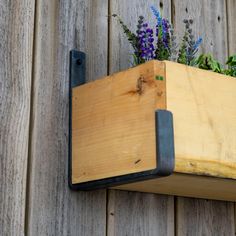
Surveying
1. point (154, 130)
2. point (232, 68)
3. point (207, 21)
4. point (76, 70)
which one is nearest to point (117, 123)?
point (154, 130)

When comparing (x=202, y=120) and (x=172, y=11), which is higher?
(x=172, y=11)

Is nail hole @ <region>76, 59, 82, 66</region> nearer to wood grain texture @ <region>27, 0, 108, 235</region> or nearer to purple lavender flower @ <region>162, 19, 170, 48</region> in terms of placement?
wood grain texture @ <region>27, 0, 108, 235</region>

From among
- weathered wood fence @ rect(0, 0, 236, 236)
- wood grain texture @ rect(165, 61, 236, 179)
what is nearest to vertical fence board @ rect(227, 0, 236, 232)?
weathered wood fence @ rect(0, 0, 236, 236)

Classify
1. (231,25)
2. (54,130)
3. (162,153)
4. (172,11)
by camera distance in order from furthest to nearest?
(231,25), (172,11), (54,130), (162,153)

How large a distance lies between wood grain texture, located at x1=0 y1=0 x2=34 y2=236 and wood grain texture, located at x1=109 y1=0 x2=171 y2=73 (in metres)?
0.23

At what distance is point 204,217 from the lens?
175cm

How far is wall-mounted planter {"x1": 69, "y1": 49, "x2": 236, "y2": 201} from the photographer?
1.31m

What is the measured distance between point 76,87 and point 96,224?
0.93ft

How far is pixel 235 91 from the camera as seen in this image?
1.47m

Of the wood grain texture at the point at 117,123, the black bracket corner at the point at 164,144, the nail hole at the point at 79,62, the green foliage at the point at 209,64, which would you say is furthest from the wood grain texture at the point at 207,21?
the black bracket corner at the point at 164,144

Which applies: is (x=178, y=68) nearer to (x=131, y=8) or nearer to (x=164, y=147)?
(x=164, y=147)

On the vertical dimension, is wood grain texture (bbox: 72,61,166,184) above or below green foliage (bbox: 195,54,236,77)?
below

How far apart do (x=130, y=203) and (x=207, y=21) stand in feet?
1.96

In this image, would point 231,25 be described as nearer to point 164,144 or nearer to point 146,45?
point 146,45
